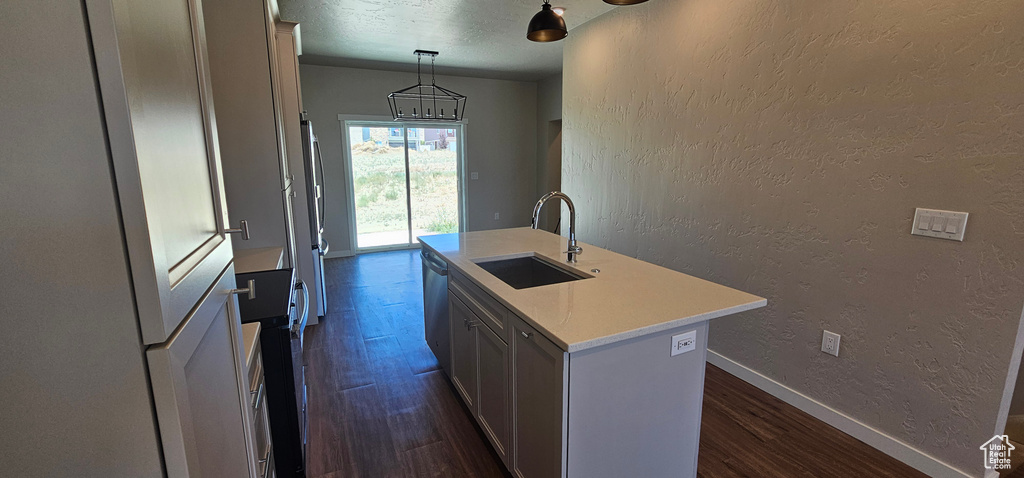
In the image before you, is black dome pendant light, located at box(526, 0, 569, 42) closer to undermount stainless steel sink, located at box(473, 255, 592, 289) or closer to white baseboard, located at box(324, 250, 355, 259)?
undermount stainless steel sink, located at box(473, 255, 592, 289)

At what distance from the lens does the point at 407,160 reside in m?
6.80

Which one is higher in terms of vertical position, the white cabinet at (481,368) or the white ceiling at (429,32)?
the white ceiling at (429,32)

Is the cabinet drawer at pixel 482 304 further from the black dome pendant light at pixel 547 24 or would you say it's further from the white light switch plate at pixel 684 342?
the black dome pendant light at pixel 547 24

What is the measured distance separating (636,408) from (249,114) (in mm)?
2584

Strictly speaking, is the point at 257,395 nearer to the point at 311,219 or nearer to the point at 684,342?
the point at 684,342

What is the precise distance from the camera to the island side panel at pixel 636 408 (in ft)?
4.78

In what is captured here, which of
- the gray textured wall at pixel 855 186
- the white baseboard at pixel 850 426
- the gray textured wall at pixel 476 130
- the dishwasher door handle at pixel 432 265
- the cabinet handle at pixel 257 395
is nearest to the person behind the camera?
the cabinet handle at pixel 257 395

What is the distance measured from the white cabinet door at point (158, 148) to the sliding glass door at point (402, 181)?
585 centimetres

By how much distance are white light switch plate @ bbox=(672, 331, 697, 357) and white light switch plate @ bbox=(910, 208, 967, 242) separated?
1224 millimetres

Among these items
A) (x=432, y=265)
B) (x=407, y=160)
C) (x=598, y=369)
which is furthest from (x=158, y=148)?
(x=407, y=160)

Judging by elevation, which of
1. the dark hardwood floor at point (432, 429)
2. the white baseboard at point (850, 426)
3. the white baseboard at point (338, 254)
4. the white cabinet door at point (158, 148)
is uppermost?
the white cabinet door at point (158, 148)

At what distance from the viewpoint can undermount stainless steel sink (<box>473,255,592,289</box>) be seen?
2391 mm

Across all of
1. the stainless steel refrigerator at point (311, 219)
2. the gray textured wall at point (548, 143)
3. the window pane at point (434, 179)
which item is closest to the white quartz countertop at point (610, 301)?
the stainless steel refrigerator at point (311, 219)

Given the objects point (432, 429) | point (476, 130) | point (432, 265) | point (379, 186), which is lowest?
point (432, 429)
